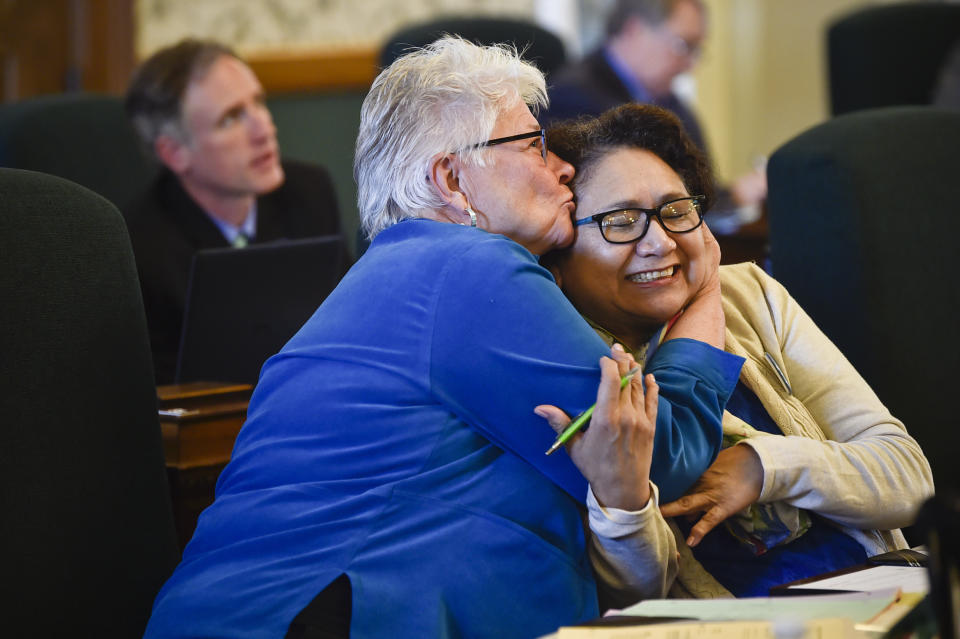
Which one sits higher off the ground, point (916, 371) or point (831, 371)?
point (831, 371)

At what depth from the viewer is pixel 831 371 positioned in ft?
5.24

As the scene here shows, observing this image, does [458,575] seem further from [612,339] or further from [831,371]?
[831,371]

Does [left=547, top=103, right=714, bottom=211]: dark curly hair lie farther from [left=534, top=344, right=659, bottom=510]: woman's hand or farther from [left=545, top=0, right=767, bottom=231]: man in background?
[left=545, top=0, right=767, bottom=231]: man in background

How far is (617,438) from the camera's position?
120cm

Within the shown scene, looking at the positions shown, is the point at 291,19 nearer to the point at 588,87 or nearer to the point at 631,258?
the point at 588,87

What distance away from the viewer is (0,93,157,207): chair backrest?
2793 millimetres

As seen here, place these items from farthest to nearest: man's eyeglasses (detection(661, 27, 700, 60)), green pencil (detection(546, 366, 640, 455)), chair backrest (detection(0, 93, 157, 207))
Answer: man's eyeglasses (detection(661, 27, 700, 60))
chair backrest (detection(0, 93, 157, 207))
green pencil (detection(546, 366, 640, 455))

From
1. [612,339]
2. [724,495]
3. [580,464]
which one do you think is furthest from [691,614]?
[612,339]

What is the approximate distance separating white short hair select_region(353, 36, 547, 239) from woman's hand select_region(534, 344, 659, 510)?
0.38m

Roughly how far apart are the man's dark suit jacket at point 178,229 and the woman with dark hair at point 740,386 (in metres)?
0.73

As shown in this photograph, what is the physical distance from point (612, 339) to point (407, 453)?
0.38 m

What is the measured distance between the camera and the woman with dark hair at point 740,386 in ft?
4.67

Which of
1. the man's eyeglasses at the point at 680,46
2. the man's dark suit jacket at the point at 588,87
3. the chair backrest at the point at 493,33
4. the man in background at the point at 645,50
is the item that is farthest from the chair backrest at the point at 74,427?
the man's eyeglasses at the point at 680,46

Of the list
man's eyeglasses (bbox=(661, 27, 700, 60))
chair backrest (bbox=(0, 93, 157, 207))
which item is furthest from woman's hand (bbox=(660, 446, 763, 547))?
man's eyeglasses (bbox=(661, 27, 700, 60))
